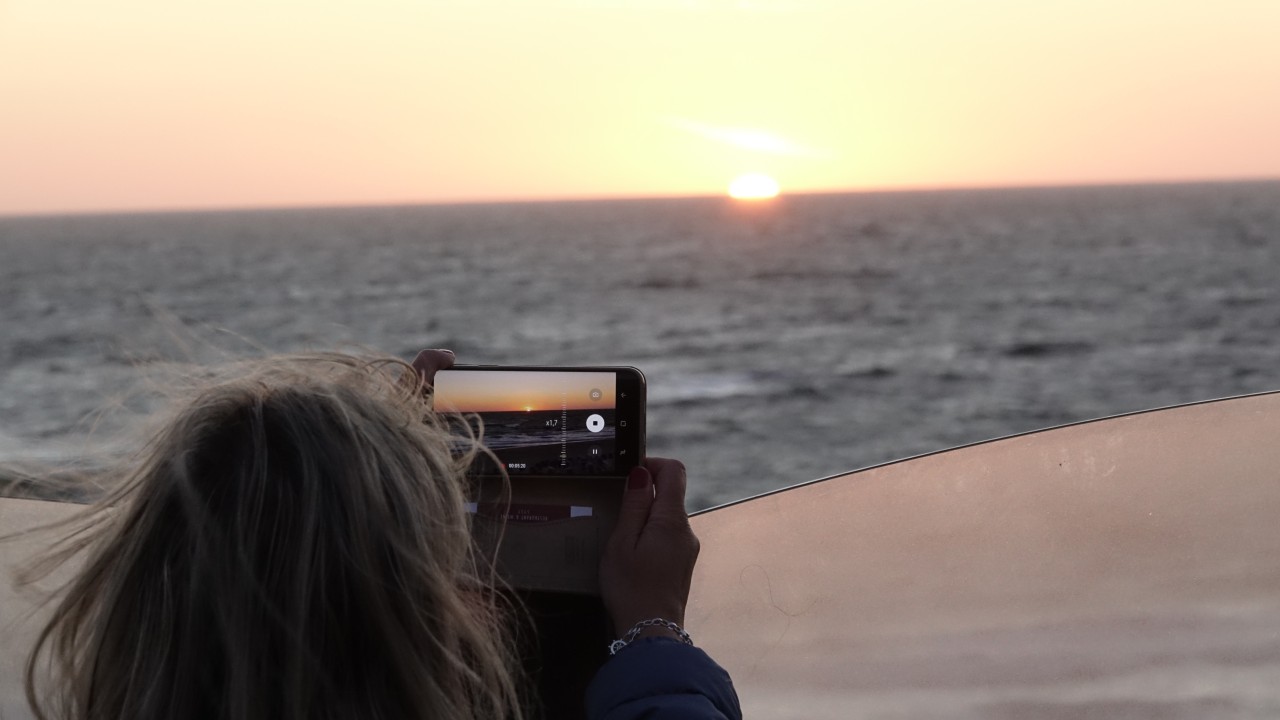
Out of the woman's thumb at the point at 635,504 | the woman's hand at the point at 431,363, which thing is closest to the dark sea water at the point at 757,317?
the woman's hand at the point at 431,363

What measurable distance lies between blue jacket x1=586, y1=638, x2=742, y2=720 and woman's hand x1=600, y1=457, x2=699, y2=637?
0.05 m

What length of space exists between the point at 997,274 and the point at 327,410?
32.1 meters

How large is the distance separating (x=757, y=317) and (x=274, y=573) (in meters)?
24.1

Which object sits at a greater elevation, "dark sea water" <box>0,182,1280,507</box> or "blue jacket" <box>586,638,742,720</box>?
"blue jacket" <box>586,638,742,720</box>

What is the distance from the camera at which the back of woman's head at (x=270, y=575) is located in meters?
0.50

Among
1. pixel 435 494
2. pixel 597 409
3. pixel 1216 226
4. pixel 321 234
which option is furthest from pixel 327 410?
pixel 321 234

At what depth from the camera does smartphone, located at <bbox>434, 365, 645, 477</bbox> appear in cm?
83

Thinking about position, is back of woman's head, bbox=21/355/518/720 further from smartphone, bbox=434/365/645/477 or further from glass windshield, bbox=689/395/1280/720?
glass windshield, bbox=689/395/1280/720

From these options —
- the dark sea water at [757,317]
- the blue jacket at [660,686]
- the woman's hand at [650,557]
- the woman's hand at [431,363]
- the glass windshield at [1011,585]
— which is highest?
A: the woman's hand at [431,363]

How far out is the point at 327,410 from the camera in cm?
53

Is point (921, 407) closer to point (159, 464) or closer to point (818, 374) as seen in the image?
point (818, 374)

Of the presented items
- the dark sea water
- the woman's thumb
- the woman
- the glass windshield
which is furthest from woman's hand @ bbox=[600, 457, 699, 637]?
the glass windshield

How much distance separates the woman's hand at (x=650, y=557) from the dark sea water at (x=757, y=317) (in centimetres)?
28

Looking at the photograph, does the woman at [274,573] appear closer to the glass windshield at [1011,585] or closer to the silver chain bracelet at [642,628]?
the silver chain bracelet at [642,628]
